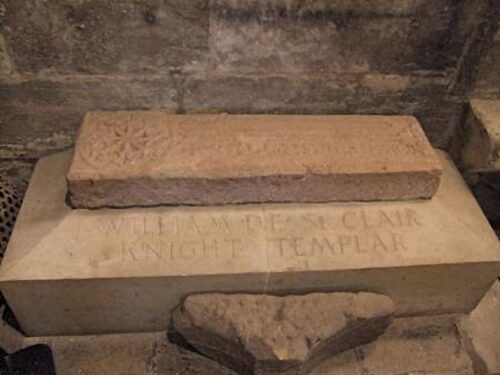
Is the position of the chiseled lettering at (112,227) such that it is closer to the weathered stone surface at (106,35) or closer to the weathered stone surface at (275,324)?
the weathered stone surface at (275,324)

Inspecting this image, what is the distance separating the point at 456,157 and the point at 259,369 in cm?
139

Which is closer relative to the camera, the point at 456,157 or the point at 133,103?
the point at 133,103

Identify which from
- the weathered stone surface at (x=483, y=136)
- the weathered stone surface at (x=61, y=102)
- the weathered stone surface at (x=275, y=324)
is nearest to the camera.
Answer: the weathered stone surface at (x=275, y=324)

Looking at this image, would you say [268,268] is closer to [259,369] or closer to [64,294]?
[259,369]

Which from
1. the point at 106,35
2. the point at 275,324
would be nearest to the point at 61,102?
the point at 106,35

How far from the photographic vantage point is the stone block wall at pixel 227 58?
1943mm

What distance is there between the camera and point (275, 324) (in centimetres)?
185

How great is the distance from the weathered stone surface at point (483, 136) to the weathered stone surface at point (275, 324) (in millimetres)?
785

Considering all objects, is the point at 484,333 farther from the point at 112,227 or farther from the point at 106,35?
the point at 106,35

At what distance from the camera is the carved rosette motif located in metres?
1.92

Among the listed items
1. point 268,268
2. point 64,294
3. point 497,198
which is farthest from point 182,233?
point 497,198

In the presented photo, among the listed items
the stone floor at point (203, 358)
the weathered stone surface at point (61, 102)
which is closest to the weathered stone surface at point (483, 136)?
the stone floor at point (203, 358)

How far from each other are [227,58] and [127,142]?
521 mm

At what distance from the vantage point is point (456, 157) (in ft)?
8.13
